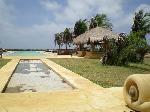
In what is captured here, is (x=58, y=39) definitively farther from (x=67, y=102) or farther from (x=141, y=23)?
(x=67, y=102)

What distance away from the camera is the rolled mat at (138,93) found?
6.05m

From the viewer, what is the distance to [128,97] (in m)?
6.78

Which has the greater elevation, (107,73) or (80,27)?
(80,27)

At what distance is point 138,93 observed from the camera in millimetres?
6383

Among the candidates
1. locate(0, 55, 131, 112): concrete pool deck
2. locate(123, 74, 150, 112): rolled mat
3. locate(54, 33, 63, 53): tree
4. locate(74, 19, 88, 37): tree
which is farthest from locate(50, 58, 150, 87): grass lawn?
locate(54, 33, 63, 53): tree

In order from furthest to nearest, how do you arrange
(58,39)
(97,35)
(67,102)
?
1. (58,39)
2. (97,35)
3. (67,102)

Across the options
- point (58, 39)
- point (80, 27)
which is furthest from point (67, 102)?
point (58, 39)

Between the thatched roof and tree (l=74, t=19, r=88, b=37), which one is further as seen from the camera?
tree (l=74, t=19, r=88, b=37)

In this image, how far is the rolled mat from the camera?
605cm

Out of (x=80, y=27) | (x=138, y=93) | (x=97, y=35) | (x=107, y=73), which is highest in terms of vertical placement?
(x=80, y=27)

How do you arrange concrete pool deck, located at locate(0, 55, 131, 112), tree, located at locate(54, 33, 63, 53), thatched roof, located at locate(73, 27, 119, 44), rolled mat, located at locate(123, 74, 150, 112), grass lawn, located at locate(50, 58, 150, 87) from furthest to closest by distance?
1. tree, located at locate(54, 33, 63, 53)
2. thatched roof, located at locate(73, 27, 119, 44)
3. grass lawn, located at locate(50, 58, 150, 87)
4. concrete pool deck, located at locate(0, 55, 131, 112)
5. rolled mat, located at locate(123, 74, 150, 112)

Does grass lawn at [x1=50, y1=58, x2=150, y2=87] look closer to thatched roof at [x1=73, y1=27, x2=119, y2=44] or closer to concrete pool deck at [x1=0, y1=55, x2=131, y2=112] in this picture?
concrete pool deck at [x1=0, y1=55, x2=131, y2=112]

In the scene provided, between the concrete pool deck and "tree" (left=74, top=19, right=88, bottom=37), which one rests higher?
"tree" (left=74, top=19, right=88, bottom=37)

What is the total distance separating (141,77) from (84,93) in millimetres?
2193
